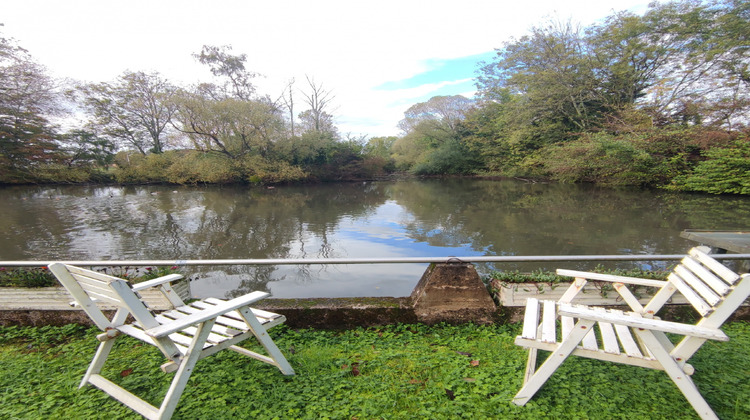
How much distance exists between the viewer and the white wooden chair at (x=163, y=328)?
1.67 metres

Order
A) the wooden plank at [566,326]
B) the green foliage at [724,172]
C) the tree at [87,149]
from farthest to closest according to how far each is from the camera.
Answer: the tree at [87,149]
the green foliage at [724,172]
the wooden plank at [566,326]

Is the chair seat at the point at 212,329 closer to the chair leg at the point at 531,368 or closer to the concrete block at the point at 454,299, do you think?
the concrete block at the point at 454,299

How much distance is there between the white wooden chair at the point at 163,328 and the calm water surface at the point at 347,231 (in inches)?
136

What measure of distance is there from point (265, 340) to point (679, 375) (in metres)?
2.23

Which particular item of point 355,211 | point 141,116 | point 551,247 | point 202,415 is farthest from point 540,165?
point 141,116

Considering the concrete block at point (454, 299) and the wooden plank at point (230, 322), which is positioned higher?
the wooden plank at point (230, 322)

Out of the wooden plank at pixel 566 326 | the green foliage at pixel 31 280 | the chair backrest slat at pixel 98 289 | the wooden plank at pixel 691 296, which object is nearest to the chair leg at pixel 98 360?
the chair backrest slat at pixel 98 289

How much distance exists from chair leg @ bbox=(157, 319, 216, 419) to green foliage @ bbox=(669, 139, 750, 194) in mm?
19571

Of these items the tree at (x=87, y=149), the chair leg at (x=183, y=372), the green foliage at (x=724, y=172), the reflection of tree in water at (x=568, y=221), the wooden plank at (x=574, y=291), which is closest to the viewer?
the chair leg at (x=183, y=372)

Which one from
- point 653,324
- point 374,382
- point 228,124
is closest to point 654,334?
point 653,324

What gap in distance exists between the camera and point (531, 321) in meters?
2.04

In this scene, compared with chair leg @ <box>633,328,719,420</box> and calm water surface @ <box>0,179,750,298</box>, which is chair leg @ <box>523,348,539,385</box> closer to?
chair leg @ <box>633,328,719,420</box>

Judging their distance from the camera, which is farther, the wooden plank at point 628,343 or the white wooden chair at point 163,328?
the wooden plank at point 628,343

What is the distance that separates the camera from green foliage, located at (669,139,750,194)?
1384 centimetres
